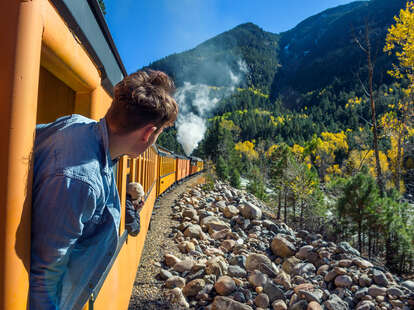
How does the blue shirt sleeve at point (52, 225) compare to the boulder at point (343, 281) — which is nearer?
the blue shirt sleeve at point (52, 225)

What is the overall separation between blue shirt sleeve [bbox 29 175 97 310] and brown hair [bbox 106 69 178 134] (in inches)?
12.7

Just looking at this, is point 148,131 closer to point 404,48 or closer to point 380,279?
point 380,279

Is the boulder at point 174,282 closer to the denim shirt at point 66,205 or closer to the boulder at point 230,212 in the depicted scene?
the denim shirt at point 66,205

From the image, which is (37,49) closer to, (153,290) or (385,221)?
(153,290)

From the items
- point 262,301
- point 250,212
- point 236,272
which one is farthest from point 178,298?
point 250,212

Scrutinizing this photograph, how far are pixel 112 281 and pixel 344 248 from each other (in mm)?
8855

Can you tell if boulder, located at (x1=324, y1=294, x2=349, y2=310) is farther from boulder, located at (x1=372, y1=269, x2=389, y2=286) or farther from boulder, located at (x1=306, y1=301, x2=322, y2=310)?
boulder, located at (x1=372, y1=269, x2=389, y2=286)

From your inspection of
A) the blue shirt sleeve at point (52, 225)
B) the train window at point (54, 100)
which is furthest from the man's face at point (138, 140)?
the train window at point (54, 100)

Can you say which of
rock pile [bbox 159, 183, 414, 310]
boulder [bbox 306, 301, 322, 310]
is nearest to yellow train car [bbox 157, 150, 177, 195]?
rock pile [bbox 159, 183, 414, 310]

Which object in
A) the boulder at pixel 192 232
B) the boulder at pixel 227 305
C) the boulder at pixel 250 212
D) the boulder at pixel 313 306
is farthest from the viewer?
the boulder at pixel 250 212

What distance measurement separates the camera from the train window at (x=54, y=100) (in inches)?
64.1

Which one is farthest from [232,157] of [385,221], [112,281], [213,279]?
[112,281]

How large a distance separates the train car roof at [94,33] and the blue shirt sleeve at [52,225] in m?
0.69

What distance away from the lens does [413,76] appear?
10.5 m
